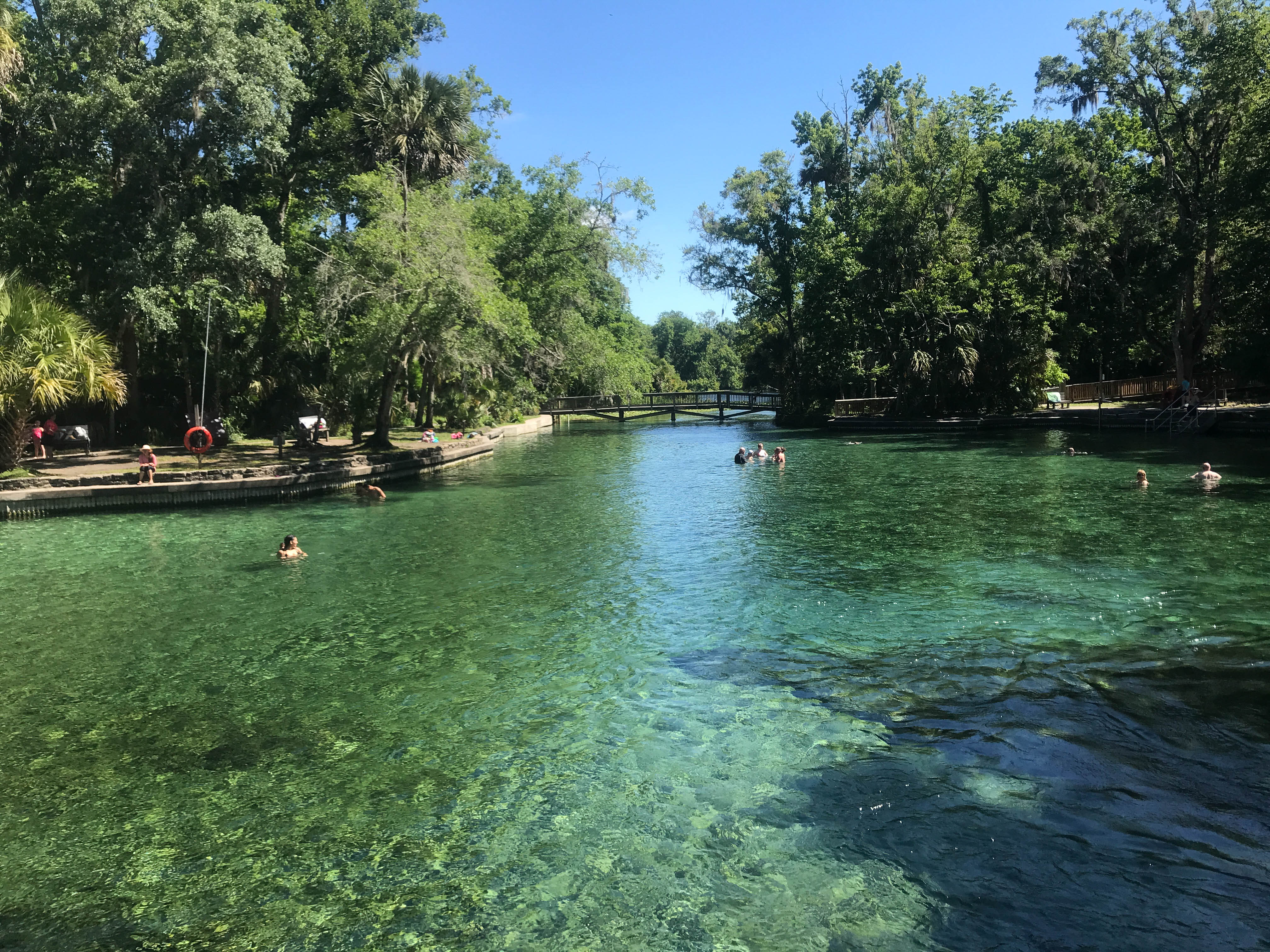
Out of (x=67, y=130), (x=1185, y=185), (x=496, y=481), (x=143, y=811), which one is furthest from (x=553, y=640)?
(x=1185, y=185)

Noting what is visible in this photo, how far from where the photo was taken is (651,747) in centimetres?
701

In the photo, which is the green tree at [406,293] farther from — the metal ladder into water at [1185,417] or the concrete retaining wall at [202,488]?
the metal ladder into water at [1185,417]

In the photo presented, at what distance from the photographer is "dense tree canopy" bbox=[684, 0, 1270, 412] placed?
3222 centimetres

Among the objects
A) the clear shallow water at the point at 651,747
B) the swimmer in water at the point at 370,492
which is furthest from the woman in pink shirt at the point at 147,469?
the clear shallow water at the point at 651,747

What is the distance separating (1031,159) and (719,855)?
52052 mm

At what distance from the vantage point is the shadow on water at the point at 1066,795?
463cm

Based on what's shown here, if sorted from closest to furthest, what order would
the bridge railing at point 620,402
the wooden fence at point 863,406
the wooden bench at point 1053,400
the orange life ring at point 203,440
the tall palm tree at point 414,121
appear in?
1. the orange life ring at point 203,440
2. the tall palm tree at point 414,121
3. the wooden bench at point 1053,400
4. the wooden fence at point 863,406
5. the bridge railing at point 620,402

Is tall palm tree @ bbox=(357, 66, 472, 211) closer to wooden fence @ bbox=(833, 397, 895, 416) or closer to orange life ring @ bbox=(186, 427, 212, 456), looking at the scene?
orange life ring @ bbox=(186, 427, 212, 456)

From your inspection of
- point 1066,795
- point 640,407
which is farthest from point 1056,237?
point 1066,795

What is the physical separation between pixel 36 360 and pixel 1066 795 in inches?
938

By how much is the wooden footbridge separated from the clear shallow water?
4609 cm

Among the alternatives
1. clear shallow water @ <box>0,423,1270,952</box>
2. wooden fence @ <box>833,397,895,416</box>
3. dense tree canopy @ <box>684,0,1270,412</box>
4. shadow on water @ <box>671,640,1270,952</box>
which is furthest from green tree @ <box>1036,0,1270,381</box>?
shadow on water @ <box>671,640,1270,952</box>

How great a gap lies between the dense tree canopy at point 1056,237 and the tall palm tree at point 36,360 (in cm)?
3642

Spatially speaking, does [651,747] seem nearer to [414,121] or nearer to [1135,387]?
[414,121]
